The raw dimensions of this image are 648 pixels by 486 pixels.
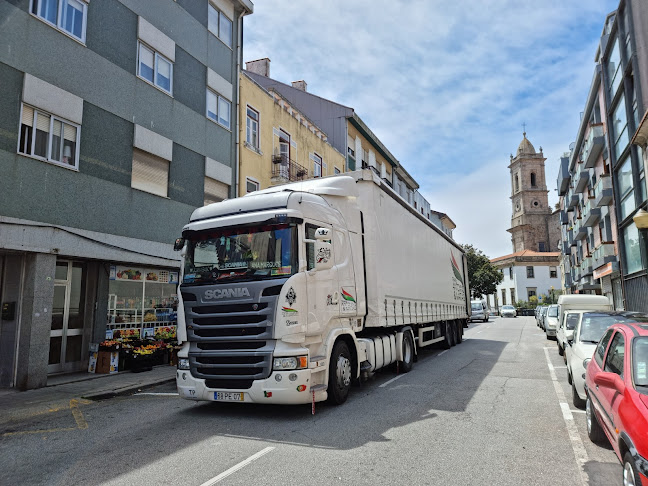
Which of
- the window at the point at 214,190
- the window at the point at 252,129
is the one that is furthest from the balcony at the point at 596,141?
the window at the point at 214,190

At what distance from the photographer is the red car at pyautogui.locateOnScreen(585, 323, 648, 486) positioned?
3363mm

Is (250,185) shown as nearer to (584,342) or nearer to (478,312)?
(584,342)

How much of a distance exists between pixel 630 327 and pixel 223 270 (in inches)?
200

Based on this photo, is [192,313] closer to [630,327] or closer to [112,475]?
[112,475]

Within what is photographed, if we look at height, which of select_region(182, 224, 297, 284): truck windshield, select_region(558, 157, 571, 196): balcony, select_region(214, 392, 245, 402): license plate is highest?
select_region(558, 157, 571, 196): balcony

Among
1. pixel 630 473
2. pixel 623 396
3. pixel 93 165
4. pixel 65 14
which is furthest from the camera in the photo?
pixel 93 165

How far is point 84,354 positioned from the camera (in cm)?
1164

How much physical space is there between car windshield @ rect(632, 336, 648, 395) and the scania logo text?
446 centimetres

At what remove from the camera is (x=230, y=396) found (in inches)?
256

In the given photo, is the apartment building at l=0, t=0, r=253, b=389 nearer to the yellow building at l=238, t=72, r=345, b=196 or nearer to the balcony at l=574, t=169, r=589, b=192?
the yellow building at l=238, t=72, r=345, b=196

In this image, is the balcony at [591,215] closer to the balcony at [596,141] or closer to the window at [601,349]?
the balcony at [596,141]

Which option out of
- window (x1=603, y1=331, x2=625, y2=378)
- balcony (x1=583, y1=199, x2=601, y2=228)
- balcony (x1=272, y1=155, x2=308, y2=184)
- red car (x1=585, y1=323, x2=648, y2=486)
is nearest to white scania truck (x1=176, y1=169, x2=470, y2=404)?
red car (x1=585, y1=323, x2=648, y2=486)

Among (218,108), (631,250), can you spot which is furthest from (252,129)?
(631,250)

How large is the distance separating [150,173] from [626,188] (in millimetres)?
21251
